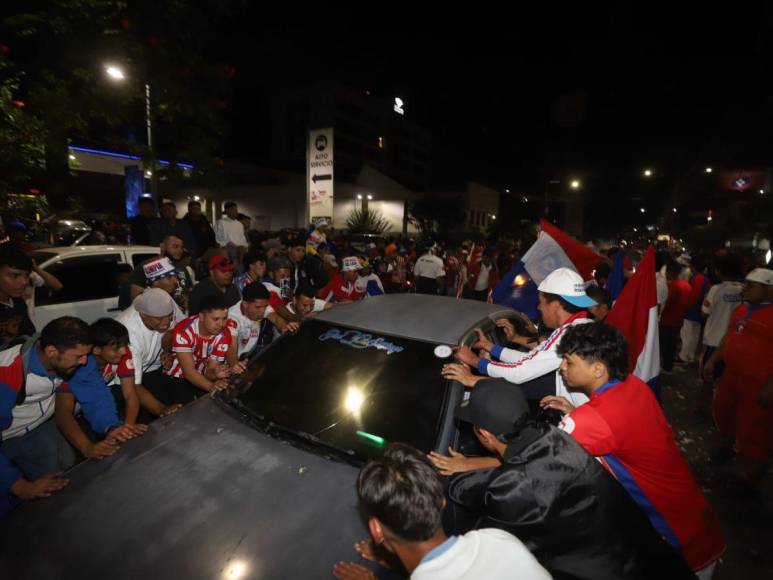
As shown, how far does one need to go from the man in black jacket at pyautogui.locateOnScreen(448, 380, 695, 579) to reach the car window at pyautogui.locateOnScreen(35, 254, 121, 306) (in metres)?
5.73

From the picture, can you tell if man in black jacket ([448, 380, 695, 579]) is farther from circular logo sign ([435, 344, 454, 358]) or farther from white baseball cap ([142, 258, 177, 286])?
white baseball cap ([142, 258, 177, 286])

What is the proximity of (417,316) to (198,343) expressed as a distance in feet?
6.25

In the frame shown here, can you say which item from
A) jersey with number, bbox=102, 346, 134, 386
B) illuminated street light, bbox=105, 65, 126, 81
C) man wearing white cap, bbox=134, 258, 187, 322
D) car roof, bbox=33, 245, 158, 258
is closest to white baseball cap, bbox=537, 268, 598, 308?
jersey with number, bbox=102, 346, 134, 386

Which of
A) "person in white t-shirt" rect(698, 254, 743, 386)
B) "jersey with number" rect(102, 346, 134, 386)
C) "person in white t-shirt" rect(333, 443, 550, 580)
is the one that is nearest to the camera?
"person in white t-shirt" rect(333, 443, 550, 580)

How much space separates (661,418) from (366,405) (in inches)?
57.6

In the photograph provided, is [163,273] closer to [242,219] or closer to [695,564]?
[695,564]

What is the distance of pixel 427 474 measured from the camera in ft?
4.43

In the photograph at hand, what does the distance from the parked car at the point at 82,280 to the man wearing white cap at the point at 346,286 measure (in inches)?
107

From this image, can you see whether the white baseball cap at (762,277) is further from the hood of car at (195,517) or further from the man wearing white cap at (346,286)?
the man wearing white cap at (346,286)

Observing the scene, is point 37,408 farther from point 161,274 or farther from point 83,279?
point 83,279

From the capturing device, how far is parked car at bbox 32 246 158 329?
516 centimetres

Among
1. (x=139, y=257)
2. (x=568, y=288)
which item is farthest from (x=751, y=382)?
(x=139, y=257)

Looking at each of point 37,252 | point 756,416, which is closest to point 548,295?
point 756,416

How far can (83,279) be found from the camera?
554 cm
